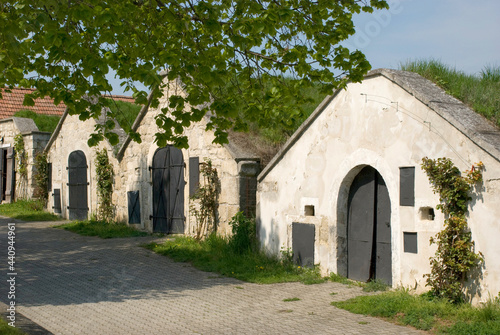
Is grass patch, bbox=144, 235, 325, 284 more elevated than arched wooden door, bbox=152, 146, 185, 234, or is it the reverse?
arched wooden door, bbox=152, 146, 185, 234

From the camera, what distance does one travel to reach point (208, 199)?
38.6ft

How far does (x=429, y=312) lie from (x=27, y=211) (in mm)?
14909

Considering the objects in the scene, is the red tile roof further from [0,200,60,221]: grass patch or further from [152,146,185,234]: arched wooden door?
[152,146,185,234]: arched wooden door

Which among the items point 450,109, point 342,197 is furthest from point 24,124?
point 450,109

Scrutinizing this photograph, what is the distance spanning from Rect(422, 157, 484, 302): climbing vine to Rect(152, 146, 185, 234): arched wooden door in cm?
698

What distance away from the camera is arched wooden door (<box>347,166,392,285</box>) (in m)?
8.43

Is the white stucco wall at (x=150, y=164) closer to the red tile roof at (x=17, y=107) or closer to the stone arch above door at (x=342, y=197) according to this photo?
the stone arch above door at (x=342, y=197)

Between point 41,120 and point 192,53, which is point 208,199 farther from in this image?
point 41,120

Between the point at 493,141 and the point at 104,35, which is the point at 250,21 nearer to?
the point at 104,35

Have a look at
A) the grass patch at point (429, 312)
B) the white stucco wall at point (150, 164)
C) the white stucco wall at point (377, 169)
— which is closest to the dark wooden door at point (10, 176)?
the white stucco wall at point (150, 164)

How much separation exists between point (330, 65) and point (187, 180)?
19.0ft

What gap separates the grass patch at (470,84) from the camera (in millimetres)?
7786

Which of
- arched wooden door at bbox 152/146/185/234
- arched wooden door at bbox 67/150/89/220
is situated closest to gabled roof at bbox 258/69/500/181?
arched wooden door at bbox 152/146/185/234

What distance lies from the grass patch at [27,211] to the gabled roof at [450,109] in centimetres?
1237
